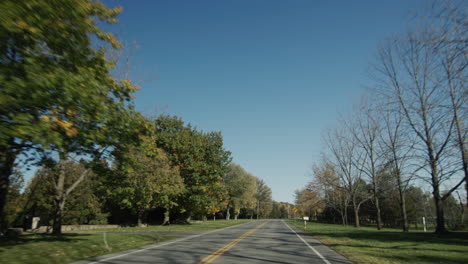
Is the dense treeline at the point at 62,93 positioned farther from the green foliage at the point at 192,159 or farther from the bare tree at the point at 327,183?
the bare tree at the point at 327,183

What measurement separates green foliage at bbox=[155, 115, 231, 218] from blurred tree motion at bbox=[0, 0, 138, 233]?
2863cm

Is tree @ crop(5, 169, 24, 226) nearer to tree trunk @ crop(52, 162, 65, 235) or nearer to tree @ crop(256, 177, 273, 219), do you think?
tree trunk @ crop(52, 162, 65, 235)

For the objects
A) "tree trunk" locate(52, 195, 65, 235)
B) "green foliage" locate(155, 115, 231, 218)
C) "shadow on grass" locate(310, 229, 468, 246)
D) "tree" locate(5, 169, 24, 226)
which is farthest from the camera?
"green foliage" locate(155, 115, 231, 218)

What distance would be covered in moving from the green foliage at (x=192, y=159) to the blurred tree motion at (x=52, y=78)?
93.9 feet

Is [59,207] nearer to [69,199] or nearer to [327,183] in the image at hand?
[69,199]

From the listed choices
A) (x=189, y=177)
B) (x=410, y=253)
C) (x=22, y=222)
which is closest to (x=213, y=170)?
(x=189, y=177)

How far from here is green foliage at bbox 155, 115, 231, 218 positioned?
124 feet

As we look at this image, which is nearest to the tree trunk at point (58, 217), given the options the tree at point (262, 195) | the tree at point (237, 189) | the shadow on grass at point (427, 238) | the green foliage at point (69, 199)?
the green foliage at point (69, 199)

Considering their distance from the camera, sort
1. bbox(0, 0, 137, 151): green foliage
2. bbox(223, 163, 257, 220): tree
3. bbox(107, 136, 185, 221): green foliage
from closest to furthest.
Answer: bbox(0, 0, 137, 151): green foliage → bbox(107, 136, 185, 221): green foliage → bbox(223, 163, 257, 220): tree

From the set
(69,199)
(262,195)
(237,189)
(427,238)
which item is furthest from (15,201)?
(262,195)

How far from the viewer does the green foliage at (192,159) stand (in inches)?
1485

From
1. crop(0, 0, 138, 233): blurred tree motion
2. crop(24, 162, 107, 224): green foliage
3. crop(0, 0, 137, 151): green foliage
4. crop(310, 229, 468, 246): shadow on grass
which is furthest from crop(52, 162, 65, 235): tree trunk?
crop(310, 229, 468, 246): shadow on grass

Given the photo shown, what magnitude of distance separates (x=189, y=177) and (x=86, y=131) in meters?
30.2

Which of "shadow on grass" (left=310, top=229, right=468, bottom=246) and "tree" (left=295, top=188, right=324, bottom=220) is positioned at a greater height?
"tree" (left=295, top=188, right=324, bottom=220)
